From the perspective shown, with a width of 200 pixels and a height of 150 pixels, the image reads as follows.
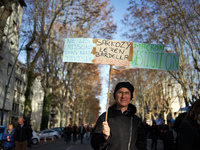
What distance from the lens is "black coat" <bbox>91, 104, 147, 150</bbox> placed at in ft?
9.67

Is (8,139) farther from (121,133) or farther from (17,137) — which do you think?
(121,133)

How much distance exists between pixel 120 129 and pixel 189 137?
734mm

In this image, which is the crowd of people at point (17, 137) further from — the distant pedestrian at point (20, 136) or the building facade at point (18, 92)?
the building facade at point (18, 92)

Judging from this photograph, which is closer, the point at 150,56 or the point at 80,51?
the point at 80,51

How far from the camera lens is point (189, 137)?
2777mm

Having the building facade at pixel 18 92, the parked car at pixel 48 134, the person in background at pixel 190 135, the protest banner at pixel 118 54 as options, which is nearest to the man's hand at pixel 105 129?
the person in background at pixel 190 135

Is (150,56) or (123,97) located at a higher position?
(150,56)

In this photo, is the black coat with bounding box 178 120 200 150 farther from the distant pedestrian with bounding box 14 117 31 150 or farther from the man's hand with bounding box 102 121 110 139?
the distant pedestrian with bounding box 14 117 31 150

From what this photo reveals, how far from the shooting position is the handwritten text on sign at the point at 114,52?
3945 millimetres

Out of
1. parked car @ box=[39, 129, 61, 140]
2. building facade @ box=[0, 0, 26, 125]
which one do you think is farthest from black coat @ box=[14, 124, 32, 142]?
→ building facade @ box=[0, 0, 26, 125]

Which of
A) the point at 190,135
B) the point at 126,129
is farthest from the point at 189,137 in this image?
the point at 126,129

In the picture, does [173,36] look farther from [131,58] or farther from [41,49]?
[131,58]

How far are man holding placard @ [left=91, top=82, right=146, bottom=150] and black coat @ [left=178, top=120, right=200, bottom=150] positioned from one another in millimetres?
490

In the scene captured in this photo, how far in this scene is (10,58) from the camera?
31672 millimetres
